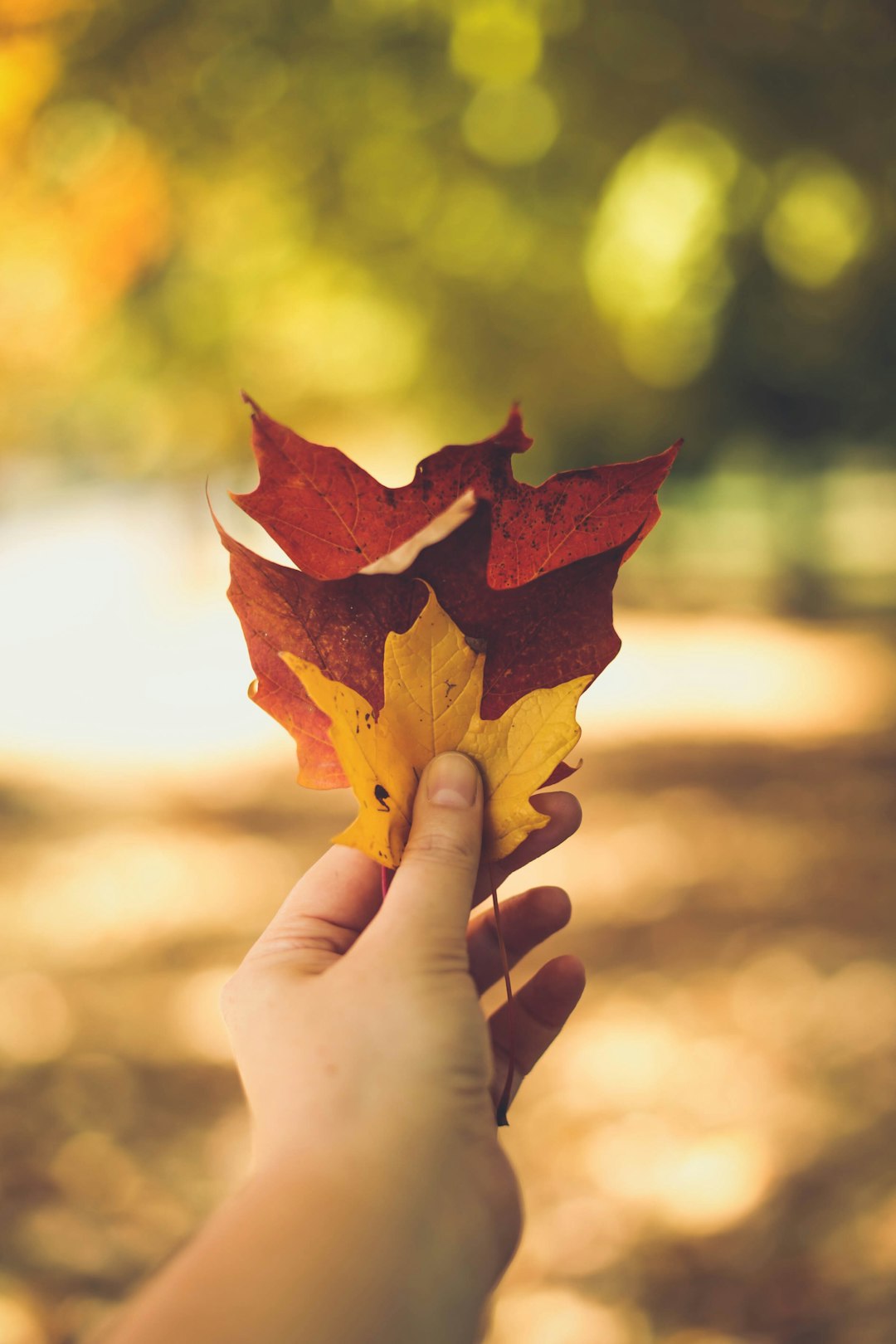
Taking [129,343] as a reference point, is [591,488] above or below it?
below

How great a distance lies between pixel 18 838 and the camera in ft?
18.6

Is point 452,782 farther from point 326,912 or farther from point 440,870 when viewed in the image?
point 326,912

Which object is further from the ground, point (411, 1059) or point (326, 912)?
point (326, 912)

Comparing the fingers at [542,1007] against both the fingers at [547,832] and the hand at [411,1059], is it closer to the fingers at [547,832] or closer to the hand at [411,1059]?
the fingers at [547,832]

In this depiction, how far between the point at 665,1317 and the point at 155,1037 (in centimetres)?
200

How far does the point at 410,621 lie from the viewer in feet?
3.48

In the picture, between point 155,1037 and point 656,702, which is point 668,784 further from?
point 155,1037

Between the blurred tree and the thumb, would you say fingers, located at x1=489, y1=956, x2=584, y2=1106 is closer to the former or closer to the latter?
the thumb

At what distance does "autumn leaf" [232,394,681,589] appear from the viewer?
102 centimetres

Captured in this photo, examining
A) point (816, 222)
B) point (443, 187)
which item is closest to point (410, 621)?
point (443, 187)

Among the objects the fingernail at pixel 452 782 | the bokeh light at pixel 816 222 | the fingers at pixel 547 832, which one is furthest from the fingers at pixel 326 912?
the bokeh light at pixel 816 222

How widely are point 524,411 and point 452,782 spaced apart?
5.50 metres

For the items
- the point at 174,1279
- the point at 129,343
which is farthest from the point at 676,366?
the point at 174,1279

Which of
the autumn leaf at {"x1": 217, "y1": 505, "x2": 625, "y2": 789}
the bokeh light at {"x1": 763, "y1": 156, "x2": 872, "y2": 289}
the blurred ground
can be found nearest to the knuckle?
the autumn leaf at {"x1": 217, "y1": 505, "x2": 625, "y2": 789}
